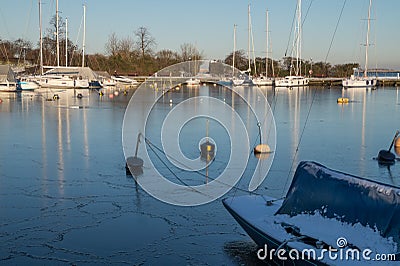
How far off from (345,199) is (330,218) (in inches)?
12.4

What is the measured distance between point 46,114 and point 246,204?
74.7 feet

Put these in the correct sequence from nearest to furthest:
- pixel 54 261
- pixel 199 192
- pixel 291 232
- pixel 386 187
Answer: pixel 386 187
pixel 291 232
pixel 54 261
pixel 199 192

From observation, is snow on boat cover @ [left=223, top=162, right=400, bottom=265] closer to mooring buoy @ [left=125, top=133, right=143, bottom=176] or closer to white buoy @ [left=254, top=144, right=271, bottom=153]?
mooring buoy @ [left=125, top=133, right=143, bottom=176]

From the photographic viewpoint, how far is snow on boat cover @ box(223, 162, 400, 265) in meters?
5.82

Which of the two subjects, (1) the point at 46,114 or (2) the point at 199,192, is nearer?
(2) the point at 199,192

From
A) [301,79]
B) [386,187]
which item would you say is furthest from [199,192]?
[301,79]

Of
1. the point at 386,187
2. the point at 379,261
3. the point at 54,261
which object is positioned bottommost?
the point at 54,261

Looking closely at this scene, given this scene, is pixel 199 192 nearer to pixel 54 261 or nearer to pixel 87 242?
pixel 87 242

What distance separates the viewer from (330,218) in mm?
6543

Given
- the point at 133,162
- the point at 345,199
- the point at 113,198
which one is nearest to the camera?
the point at 345,199

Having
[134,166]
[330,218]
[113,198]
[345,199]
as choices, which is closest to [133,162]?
[134,166]

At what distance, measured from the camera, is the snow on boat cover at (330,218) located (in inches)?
229

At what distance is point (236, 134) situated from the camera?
20000mm

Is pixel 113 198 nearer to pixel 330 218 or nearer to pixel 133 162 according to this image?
pixel 133 162
